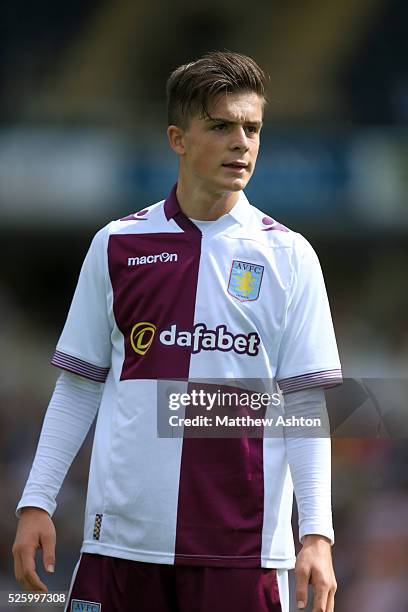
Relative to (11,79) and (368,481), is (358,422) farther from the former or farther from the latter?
(11,79)

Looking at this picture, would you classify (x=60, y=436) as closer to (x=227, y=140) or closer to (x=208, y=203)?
(x=208, y=203)

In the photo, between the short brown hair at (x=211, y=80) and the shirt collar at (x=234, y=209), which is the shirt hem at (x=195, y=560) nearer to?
the shirt collar at (x=234, y=209)

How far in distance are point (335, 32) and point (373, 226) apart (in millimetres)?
1963

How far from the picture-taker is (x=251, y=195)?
26.9 feet

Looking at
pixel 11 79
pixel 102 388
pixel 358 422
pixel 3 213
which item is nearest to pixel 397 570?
pixel 358 422

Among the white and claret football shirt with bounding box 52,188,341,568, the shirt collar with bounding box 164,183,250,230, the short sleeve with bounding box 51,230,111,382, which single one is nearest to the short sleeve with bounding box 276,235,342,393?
the white and claret football shirt with bounding box 52,188,341,568

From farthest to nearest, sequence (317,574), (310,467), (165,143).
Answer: (165,143) < (310,467) < (317,574)

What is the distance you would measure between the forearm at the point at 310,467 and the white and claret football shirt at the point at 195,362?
3cm

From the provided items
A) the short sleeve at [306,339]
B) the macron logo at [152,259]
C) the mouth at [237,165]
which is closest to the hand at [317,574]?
the short sleeve at [306,339]

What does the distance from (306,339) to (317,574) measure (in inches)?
17.2

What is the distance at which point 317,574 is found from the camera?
2.05 metres

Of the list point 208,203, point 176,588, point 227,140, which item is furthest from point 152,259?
point 176,588

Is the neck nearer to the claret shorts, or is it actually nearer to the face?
the face

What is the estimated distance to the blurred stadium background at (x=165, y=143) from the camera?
8.20 m
